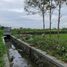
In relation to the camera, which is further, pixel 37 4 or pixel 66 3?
pixel 37 4

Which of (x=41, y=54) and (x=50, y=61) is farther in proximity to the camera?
(x=41, y=54)

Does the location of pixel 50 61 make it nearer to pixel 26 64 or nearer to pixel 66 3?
pixel 26 64

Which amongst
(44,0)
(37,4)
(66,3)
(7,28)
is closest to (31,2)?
(37,4)

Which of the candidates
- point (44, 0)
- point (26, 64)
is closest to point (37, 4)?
point (44, 0)

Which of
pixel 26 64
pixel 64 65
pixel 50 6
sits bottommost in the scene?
pixel 26 64

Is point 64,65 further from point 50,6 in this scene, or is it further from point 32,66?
point 50,6

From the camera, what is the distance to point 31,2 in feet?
91.8

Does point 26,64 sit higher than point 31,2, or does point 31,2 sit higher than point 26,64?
point 31,2

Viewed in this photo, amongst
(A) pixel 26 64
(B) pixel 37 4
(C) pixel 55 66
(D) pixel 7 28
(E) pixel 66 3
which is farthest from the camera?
(D) pixel 7 28

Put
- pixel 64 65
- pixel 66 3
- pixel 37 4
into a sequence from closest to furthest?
pixel 64 65
pixel 66 3
pixel 37 4

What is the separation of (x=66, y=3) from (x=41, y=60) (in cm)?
1048

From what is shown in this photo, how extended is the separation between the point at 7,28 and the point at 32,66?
88.6 feet

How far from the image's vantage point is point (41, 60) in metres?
11.7

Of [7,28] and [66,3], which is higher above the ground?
[66,3]
